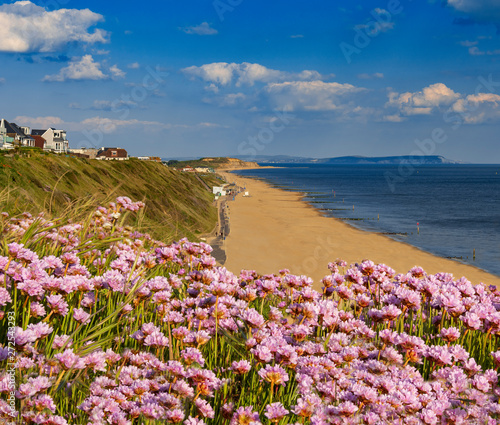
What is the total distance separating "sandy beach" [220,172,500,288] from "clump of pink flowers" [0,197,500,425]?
2175 centimetres

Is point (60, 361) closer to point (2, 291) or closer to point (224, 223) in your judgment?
point (2, 291)

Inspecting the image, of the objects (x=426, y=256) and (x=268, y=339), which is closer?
(x=268, y=339)

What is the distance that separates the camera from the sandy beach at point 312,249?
33938mm

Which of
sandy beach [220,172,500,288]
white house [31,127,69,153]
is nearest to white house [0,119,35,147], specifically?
white house [31,127,69,153]

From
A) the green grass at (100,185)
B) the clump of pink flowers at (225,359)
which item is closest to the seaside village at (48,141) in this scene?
the green grass at (100,185)

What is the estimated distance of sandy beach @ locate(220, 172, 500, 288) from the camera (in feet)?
111

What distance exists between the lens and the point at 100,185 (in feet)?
122

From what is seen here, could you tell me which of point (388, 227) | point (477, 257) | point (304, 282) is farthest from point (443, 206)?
point (304, 282)

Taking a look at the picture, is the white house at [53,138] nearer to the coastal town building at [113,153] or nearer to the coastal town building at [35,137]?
the coastal town building at [35,137]

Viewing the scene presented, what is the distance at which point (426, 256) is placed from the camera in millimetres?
40656

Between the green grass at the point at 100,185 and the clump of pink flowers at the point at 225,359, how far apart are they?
14.5ft

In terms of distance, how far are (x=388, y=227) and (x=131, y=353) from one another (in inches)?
2385

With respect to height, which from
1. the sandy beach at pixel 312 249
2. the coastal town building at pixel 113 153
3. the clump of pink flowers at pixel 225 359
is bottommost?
the sandy beach at pixel 312 249

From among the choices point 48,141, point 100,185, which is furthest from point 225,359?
point 48,141
